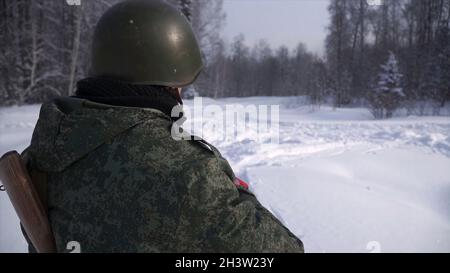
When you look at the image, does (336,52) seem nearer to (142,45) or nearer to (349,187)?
(349,187)

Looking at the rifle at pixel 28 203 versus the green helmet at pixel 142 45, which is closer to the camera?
the rifle at pixel 28 203

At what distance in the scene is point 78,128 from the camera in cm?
85

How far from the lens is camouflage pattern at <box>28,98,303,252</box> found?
81 cm

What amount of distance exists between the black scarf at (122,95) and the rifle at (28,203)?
11.1 inches

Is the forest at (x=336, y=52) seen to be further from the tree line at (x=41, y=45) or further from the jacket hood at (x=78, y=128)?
the jacket hood at (x=78, y=128)

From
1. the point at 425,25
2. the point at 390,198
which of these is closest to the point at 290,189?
the point at 390,198

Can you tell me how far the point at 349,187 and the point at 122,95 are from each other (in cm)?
371

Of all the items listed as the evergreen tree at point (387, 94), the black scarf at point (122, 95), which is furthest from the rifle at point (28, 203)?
the evergreen tree at point (387, 94)

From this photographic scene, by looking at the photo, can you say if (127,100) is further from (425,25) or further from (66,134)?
(425,25)

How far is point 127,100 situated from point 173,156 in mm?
226

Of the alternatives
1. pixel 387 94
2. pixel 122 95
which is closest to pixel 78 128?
pixel 122 95

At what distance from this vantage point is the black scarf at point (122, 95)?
920 mm

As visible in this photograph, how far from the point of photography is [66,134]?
86 centimetres

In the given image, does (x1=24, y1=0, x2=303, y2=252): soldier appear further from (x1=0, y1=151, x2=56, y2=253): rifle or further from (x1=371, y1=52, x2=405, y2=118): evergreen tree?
(x1=371, y1=52, x2=405, y2=118): evergreen tree
